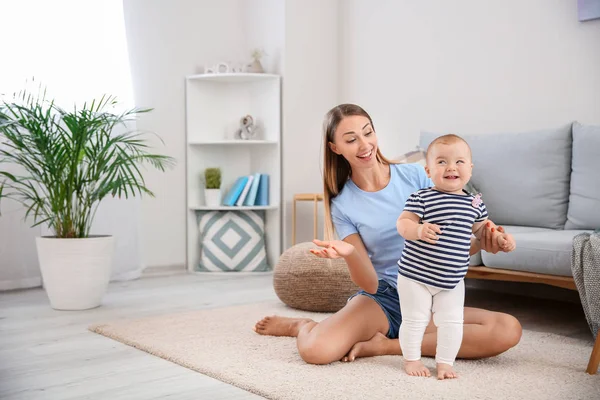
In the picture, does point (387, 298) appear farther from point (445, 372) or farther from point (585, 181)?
point (585, 181)

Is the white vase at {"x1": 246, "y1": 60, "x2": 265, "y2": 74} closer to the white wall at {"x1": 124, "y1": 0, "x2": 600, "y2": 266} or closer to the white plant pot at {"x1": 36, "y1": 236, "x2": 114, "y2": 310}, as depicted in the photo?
the white wall at {"x1": 124, "y1": 0, "x2": 600, "y2": 266}

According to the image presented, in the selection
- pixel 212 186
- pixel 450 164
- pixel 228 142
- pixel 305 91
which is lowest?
pixel 212 186

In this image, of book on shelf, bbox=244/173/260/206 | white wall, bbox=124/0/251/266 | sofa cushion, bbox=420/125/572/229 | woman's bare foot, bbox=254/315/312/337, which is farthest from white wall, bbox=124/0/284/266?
woman's bare foot, bbox=254/315/312/337

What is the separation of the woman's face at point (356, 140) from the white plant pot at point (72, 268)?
1.63 metres

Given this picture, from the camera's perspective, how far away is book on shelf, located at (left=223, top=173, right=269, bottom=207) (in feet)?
15.4

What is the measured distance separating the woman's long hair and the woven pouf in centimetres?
92

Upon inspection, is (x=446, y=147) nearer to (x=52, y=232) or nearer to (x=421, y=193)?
(x=421, y=193)

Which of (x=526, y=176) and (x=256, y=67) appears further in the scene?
(x=256, y=67)

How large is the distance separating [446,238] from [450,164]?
20 cm

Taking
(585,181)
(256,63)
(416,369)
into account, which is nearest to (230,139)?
(256,63)

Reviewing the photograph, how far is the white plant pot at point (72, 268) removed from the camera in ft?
10.9

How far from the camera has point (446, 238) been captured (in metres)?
1.97

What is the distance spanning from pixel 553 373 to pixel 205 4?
346 centimetres

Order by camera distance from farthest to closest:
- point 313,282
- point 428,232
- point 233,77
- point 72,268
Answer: point 233,77
point 72,268
point 313,282
point 428,232
